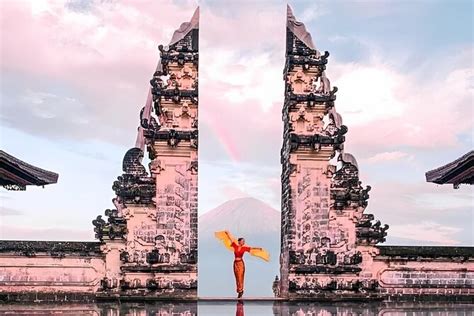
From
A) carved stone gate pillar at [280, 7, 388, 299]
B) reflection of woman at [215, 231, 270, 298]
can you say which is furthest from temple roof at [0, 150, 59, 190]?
carved stone gate pillar at [280, 7, 388, 299]

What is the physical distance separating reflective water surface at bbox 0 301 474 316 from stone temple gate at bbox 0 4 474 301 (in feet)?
3.73

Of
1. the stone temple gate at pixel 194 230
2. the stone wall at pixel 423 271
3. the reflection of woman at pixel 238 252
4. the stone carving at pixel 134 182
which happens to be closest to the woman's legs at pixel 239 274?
the reflection of woman at pixel 238 252

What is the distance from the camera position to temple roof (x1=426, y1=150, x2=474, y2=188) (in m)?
18.7

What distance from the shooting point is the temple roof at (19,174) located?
56.9 ft

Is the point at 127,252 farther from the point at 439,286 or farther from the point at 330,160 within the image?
the point at 439,286

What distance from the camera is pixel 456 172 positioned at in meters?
19.3

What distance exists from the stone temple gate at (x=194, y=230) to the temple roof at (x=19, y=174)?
327cm

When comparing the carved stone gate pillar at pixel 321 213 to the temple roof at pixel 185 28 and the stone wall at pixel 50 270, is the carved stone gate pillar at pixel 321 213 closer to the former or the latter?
the temple roof at pixel 185 28

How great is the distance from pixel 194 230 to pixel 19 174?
19.7ft

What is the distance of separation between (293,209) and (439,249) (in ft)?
14.4

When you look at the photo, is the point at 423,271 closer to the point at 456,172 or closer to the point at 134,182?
the point at 456,172

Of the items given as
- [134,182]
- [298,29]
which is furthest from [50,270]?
[298,29]

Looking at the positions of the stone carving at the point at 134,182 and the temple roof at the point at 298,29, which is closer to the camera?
the stone carving at the point at 134,182

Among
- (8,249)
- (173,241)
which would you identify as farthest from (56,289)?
(173,241)
